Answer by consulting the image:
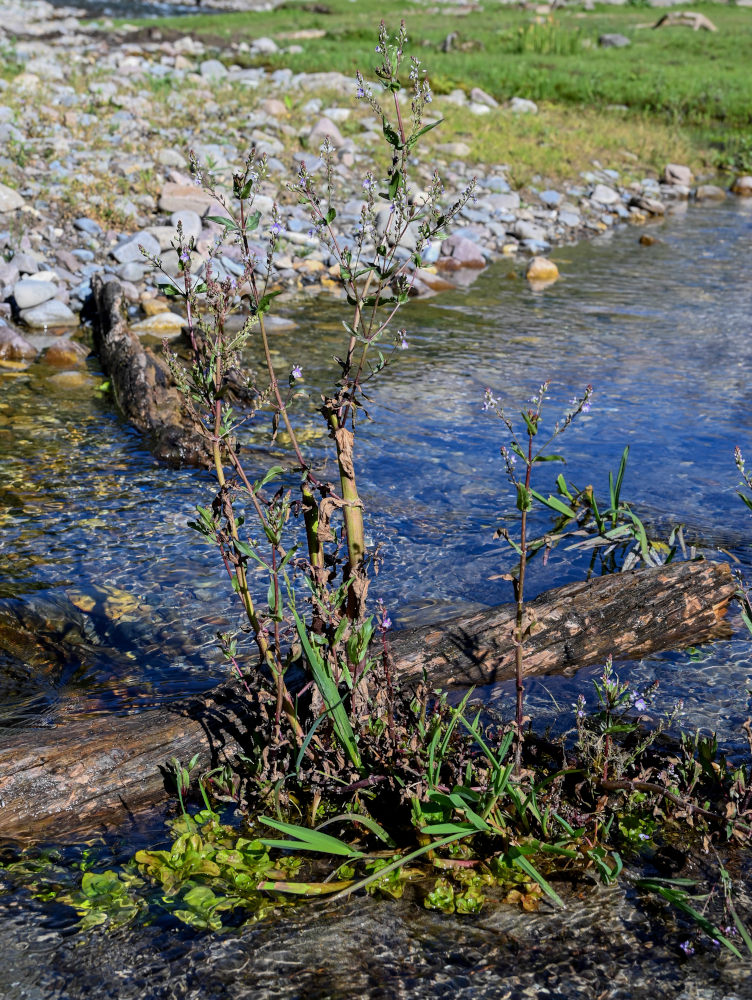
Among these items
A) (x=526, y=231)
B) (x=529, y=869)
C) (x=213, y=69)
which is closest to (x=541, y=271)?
(x=526, y=231)

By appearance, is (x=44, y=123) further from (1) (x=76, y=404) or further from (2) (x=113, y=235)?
(1) (x=76, y=404)

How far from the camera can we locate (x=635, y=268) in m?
14.2

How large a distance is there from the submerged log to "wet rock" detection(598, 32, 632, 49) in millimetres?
36290

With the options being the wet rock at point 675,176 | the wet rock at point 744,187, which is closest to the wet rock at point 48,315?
the wet rock at point 675,176

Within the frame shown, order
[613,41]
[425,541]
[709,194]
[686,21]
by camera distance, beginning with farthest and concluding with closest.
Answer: [686,21], [613,41], [709,194], [425,541]

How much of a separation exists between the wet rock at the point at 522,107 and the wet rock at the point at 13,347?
16013 mm

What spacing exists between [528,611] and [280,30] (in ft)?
→ 125

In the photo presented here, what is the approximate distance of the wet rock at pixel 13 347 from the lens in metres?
9.55

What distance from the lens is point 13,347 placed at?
9570 millimetres

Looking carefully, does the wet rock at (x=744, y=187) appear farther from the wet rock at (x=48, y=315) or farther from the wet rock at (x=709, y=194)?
the wet rock at (x=48, y=315)

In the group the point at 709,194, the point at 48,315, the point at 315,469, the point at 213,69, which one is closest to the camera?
the point at 315,469

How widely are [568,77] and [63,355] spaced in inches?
863

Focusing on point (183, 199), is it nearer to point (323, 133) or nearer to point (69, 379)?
point (323, 133)

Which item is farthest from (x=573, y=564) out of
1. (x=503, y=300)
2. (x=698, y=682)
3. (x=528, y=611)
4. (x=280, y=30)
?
(x=280, y=30)
